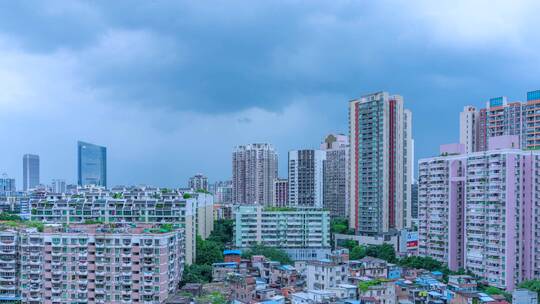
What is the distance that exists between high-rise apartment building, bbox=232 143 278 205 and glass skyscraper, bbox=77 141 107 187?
87.7 feet

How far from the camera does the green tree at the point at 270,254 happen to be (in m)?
23.7

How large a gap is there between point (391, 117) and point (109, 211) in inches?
608

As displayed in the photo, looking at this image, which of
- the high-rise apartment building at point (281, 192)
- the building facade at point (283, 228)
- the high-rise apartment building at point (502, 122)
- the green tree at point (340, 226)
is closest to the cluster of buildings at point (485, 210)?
the high-rise apartment building at point (502, 122)

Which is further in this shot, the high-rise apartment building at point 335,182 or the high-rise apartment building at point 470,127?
the high-rise apartment building at point 335,182

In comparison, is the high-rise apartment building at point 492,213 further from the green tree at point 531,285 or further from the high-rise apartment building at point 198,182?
the high-rise apartment building at point 198,182

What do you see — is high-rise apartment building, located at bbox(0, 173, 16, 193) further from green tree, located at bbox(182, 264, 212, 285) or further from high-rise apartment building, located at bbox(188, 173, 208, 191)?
green tree, located at bbox(182, 264, 212, 285)

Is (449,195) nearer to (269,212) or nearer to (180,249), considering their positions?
(269,212)

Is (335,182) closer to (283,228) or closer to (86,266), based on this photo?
(283,228)

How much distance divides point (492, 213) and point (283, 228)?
36.5 feet

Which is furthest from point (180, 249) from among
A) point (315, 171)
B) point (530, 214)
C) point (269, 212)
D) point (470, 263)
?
point (315, 171)

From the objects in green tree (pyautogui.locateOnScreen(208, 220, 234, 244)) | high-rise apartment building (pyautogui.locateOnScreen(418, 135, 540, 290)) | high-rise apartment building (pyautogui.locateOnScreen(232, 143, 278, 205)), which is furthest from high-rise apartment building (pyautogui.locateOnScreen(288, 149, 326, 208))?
high-rise apartment building (pyautogui.locateOnScreen(418, 135, 540, 290))

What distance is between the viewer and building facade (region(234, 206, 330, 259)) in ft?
87.9

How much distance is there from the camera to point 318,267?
1652cm

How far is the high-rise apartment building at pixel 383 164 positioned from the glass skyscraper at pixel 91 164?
4336cm
